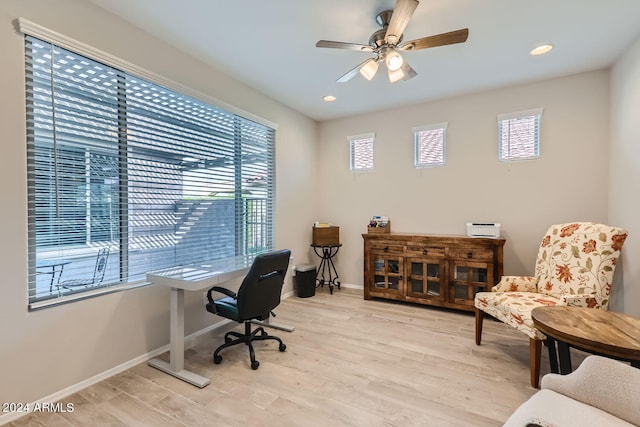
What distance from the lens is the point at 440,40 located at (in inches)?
79.5

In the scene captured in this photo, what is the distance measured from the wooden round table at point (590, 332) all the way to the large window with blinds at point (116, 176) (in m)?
2.89

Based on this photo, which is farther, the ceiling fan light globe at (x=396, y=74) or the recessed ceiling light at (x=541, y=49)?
the recessed ceiling light at (x=541, y=49)

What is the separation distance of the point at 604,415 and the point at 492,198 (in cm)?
294

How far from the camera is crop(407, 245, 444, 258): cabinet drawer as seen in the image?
11.9 ft

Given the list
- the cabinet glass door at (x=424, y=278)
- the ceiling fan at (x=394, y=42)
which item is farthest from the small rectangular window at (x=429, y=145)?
the ceiling fan at (x=394, y=42)

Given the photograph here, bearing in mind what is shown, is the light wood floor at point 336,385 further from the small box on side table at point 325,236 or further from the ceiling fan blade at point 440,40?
the ceiling fan blade at point 440,40

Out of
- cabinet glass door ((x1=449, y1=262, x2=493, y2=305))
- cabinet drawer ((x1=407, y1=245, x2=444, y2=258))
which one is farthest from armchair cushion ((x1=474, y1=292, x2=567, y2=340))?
cabinet drawer ((x1=407, y1=245, x2=444, y2=258))

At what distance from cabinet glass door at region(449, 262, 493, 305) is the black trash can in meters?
1.87

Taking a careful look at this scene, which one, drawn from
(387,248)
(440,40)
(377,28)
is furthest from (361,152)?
(440,40)

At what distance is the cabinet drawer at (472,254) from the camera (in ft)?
11.1

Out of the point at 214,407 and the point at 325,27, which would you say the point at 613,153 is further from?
the point at 214,407

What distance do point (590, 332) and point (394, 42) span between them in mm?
2192

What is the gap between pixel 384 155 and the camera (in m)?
4.39

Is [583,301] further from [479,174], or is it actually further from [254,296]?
[254,296]
